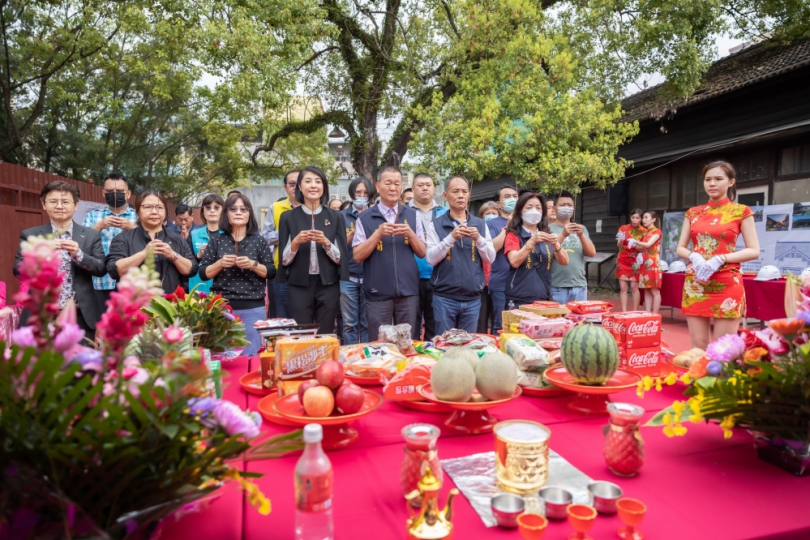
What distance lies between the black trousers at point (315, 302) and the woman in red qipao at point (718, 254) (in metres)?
2.62

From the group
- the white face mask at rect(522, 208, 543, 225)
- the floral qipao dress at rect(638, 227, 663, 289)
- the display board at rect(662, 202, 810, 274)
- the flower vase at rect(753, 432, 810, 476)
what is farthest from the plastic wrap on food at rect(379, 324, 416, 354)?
the display board at rect(662, 202, 810, 274)

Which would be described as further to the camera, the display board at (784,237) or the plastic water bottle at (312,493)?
the display board at (784,237)

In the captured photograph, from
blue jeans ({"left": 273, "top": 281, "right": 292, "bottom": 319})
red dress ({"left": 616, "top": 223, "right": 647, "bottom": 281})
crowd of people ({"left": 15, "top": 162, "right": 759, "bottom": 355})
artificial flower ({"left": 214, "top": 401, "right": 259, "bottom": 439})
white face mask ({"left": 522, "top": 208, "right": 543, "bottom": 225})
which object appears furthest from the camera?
red dress ({"left": 616, "top": 223, "right": 647, "bottom": 281})

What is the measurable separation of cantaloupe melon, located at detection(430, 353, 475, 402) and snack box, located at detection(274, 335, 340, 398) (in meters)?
0.46

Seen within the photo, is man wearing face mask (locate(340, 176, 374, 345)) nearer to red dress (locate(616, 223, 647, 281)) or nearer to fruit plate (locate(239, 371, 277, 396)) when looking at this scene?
fruit plate (locate(239, 371, 277, 396))

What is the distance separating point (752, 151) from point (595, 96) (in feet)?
9.58

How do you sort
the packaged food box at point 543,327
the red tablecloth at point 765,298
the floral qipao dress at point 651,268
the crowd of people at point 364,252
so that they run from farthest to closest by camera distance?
the floral qipao dress at point 651,268, the red tablecloth at point 765,298, the crowd of people at point 364,252, the packaged food box at point 543,327

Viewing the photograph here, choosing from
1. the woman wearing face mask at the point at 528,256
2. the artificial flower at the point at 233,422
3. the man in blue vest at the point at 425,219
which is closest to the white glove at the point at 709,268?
the woman wearing face mask at the point at 528,256

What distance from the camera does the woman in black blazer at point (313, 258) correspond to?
3.61 m

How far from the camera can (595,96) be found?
9586 mm

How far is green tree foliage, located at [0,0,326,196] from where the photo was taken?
7719mm

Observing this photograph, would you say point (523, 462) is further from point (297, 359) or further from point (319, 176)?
point (319, 176)

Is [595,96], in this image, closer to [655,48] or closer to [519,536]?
[655,48]

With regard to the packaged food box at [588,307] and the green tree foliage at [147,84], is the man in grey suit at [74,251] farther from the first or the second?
the green tree foliage at [147,84]
